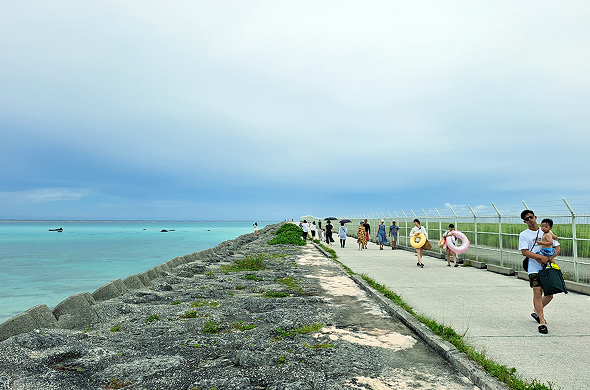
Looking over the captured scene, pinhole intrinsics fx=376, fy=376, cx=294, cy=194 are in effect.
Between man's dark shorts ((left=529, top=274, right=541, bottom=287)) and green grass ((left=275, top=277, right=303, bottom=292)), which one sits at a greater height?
man's dark shorts ((left=529, top=274, right=541, bottom=287))

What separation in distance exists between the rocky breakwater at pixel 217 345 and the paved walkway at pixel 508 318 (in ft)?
3.20

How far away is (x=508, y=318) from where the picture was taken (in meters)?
6.97

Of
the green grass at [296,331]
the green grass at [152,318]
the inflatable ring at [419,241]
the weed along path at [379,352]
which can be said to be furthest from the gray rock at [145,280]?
the inflatable ring at [419,241]

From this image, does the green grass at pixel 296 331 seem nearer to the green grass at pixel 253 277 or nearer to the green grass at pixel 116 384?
the green grass at pixel 116 384

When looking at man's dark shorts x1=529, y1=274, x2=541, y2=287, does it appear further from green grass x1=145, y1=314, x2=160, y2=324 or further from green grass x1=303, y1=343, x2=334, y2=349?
green grass x1=145, y1=314, x2=160, y2=324

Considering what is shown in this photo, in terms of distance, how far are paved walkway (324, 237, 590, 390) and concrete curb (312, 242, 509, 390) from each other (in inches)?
17.6

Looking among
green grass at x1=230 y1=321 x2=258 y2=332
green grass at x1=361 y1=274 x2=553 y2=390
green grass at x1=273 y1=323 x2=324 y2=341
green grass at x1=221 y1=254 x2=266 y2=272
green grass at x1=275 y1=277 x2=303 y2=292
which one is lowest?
green grass at x1=221 y1=254 x2=266 y2=272

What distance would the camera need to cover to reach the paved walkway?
4715 millimetres

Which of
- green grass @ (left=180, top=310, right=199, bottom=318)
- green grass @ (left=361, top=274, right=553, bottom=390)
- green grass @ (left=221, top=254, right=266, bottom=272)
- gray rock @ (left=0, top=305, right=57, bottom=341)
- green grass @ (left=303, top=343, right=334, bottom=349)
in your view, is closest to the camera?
green grass @ (left=361, top=274, right=553, bottom=390)

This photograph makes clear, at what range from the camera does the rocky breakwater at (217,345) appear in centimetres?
450

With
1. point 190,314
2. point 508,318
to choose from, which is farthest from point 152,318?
point 508,318

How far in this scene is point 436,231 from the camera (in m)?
19.9

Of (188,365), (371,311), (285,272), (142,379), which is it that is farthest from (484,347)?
(285,272)

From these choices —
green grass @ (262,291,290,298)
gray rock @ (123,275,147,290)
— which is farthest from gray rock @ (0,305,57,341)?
green grass @ (262,291,290,298)
